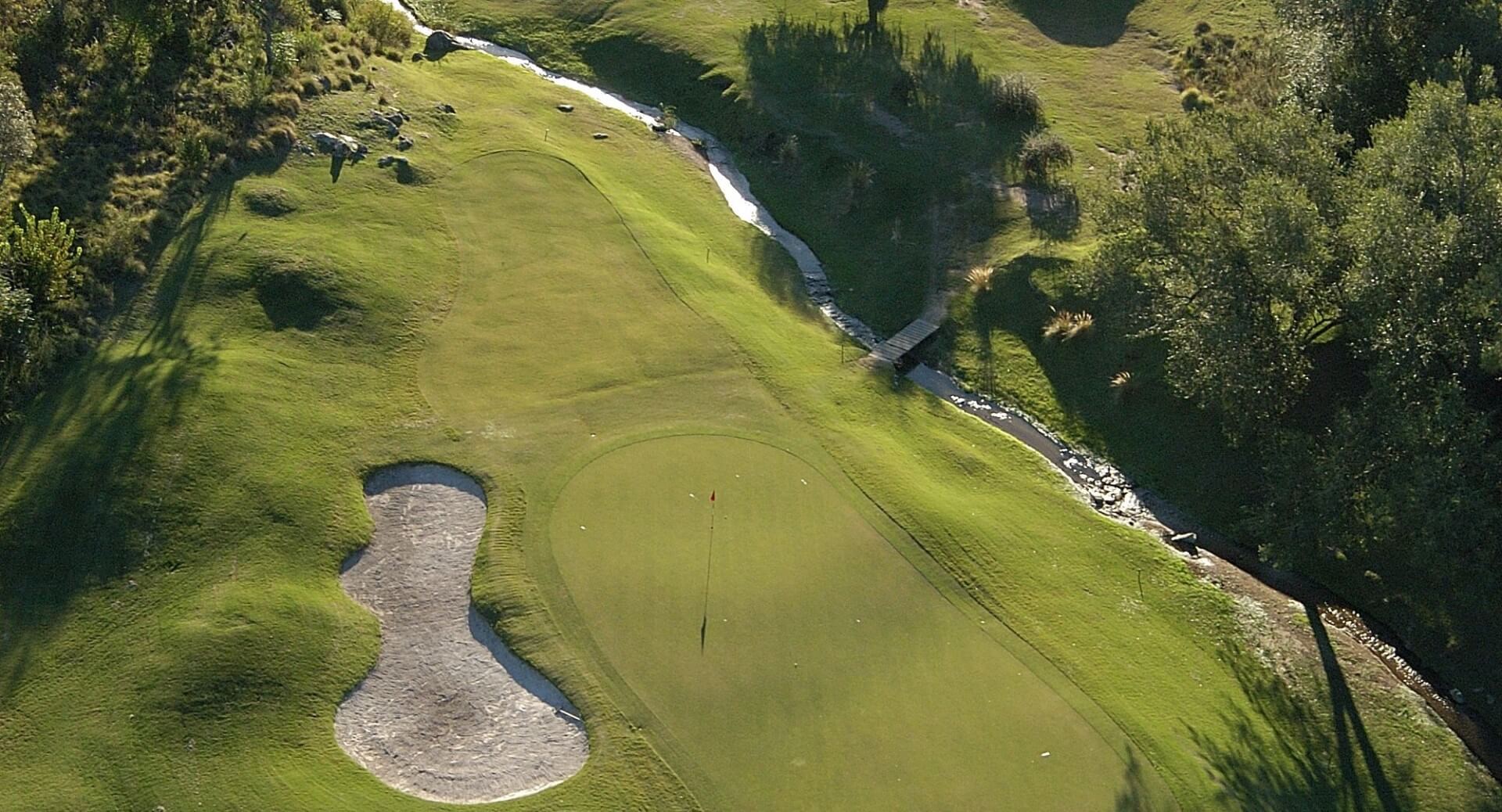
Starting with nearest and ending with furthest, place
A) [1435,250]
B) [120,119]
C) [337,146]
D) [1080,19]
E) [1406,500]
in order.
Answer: [1406,500] → [1435,250] → [120,119] → [337,146] → [1080,19]

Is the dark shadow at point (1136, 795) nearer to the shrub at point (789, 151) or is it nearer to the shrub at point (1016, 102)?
the shrub at point (789, 151)

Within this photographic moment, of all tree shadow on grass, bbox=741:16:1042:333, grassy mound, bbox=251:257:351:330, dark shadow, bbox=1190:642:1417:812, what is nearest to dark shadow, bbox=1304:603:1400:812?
dark shadow, bbox=1190:642:1417:812

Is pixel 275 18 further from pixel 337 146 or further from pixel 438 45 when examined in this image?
pixel 337 146

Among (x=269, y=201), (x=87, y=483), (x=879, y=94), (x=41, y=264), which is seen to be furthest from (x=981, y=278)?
(x=41, y=264)

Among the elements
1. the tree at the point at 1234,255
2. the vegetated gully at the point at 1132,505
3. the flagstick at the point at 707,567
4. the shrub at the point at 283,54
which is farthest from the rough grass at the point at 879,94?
the shrub at the point at 283,54

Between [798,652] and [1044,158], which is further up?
[1044,158]

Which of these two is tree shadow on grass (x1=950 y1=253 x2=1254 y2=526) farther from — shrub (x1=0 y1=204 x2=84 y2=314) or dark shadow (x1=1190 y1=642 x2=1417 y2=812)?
shrub (x1=0 y1=204 x2=84 y2=314)

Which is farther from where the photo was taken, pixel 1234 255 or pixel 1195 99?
pixel 1195 99
